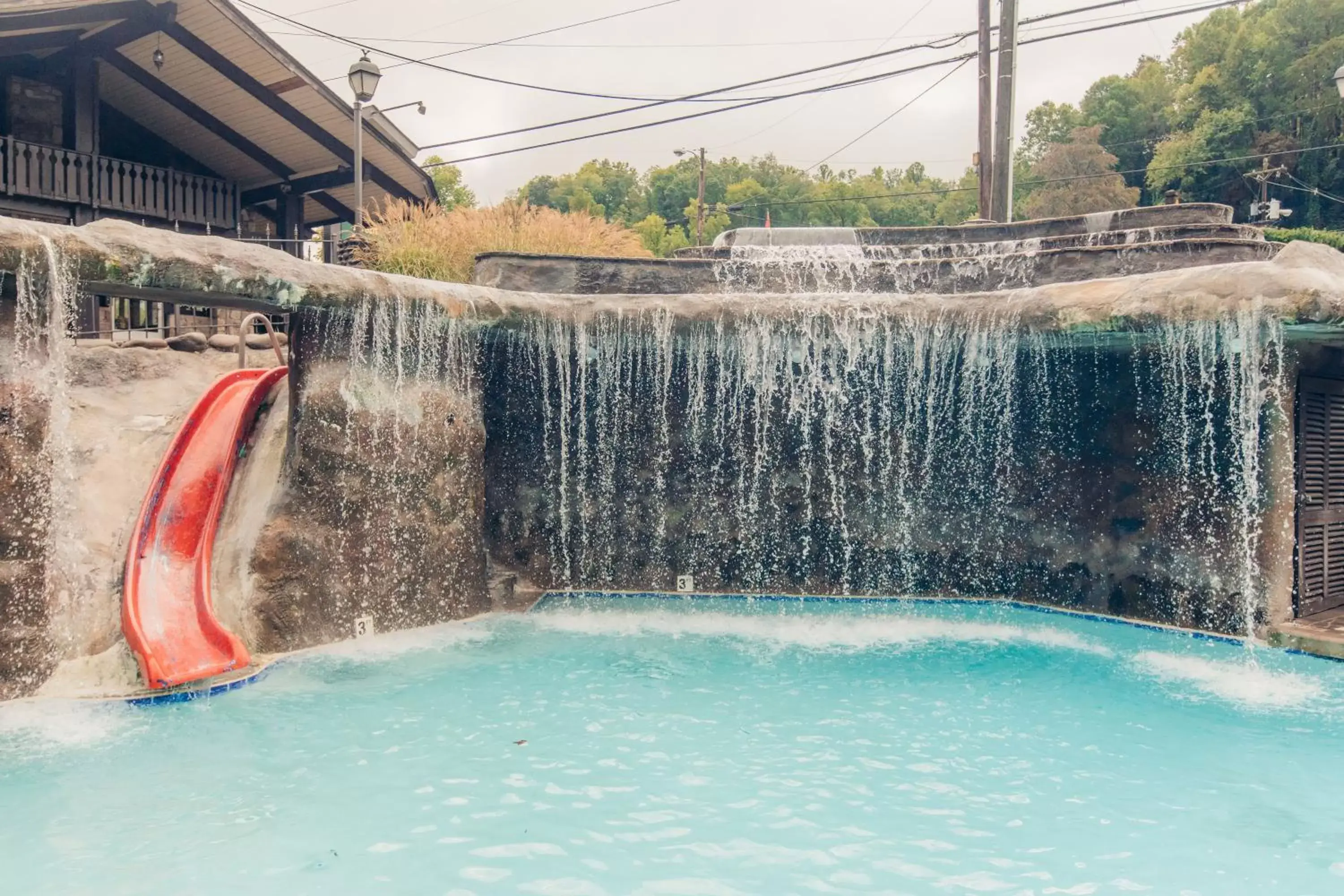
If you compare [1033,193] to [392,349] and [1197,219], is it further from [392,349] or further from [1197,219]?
[392,349]

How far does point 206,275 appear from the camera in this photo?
6.47m

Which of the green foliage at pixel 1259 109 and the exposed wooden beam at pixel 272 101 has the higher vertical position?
the green foliage at pixel 1259 109

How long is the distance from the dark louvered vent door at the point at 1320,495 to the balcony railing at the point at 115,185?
50.6 feet

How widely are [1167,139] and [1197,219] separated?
3716 centimetres

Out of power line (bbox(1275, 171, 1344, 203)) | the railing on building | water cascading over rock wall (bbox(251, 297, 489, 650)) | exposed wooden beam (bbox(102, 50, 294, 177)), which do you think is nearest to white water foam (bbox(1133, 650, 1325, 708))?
water cascading over rock wall (bbox(251, 297, 489, 650))

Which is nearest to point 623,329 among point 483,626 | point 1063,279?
point 483,626

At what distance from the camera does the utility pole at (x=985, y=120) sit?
45.2 feet

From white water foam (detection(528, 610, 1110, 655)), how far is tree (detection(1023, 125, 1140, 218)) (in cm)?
3504

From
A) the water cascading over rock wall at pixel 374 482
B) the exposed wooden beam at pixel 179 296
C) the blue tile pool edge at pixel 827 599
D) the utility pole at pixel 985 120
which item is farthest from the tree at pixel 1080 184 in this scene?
the exposed wooden beam at pixel 179 296

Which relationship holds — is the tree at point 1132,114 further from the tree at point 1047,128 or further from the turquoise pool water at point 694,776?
the turquoise pool water at point 694,776

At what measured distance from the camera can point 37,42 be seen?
1341cm

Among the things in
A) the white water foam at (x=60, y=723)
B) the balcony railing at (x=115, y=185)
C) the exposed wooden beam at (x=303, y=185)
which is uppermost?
the exposed wooden beam at (x=303, y=185)

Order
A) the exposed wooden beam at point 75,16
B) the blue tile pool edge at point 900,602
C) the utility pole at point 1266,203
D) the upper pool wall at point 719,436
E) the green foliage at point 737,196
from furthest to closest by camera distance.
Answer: the green foliage at point 737,196 < the utility pole at point 1266,203 < the exposed wooden beam at point 75,16 < the blue tile pool edge at point 900,602 < the upper pool wall at point 719,436

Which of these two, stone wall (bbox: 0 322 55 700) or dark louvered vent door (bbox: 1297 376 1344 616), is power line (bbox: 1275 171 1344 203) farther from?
stone wall (bbox: 0 322 55 700)
